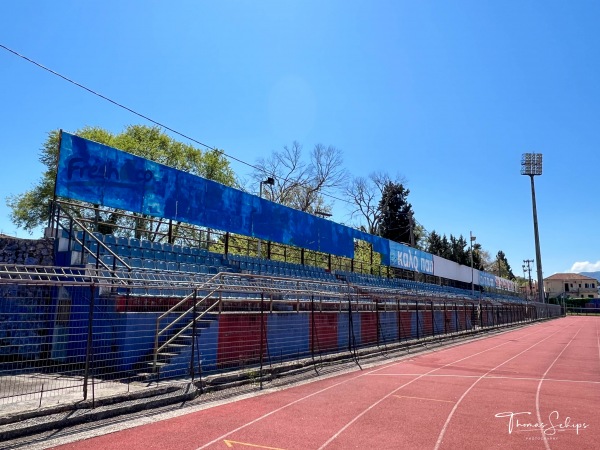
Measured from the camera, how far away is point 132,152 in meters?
38.6

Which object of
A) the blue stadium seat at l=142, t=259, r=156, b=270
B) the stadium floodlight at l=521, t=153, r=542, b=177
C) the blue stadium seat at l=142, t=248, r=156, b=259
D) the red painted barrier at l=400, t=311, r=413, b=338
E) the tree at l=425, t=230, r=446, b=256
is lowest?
the red painted barrier at l=400, t=311, r=413, b=338

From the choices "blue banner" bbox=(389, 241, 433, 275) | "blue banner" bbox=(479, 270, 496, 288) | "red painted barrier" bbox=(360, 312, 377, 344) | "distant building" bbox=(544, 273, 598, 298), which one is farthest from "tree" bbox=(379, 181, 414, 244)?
"distant building" bbox=(544, 273, 598, 298)

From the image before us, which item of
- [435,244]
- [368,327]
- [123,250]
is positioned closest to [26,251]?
[123,250]

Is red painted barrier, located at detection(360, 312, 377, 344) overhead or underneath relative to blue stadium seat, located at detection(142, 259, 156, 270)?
underneath

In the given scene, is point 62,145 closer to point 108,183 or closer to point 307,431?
point 108,183

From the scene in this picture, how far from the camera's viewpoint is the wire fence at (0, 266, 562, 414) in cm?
837

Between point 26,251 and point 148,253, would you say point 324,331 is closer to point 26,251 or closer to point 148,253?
point 148,253

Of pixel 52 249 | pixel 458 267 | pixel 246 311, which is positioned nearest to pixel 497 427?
pixel 246 311

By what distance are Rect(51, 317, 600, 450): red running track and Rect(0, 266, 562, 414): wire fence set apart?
167 centimetres

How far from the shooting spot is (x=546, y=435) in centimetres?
670

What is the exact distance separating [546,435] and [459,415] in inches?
61.6

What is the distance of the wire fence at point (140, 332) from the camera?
27.5 feet

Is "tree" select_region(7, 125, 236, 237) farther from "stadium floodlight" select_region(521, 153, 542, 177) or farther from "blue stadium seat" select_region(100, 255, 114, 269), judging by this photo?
"stadium floodlight" select_region(521, 153, 542, 177)

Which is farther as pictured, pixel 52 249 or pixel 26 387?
pixel 52 249
